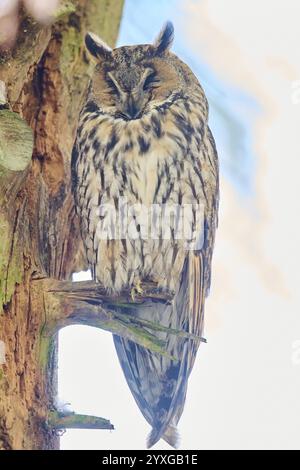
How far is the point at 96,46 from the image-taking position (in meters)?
2.02

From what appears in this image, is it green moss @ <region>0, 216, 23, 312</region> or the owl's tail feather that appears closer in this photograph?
green moss @ <region>0, 216, 23, 312</region>

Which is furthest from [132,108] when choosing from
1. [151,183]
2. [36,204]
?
[36,204]

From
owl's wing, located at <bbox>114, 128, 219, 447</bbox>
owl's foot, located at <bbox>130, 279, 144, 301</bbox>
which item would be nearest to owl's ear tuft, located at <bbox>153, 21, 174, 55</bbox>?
owl's wing, located at <bbox>114, 128, 219, 447</bbox>

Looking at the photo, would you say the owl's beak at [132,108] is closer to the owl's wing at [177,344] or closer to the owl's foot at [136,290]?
the owl's wing at [177,344]

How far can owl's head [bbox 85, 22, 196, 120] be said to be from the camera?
1935 millimetres

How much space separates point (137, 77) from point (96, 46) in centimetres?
17

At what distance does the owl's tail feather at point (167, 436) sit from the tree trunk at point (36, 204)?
0.62ft

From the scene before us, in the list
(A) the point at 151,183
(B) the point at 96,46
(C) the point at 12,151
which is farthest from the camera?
(B) the point at 96,46

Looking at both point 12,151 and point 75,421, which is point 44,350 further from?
point 12,151

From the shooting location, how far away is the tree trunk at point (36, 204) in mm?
1754

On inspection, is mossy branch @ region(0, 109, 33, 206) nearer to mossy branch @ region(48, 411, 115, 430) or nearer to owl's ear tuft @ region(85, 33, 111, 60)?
owl's ear tuft @ region(85, 33, 111, 60)

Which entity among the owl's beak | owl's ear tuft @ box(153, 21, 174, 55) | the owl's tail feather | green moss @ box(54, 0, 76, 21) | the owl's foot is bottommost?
the owl's tail feather

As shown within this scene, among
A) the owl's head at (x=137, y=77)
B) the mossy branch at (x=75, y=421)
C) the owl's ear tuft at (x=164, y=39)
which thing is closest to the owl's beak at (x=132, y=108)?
the owl's head at (x=137, y=77)
